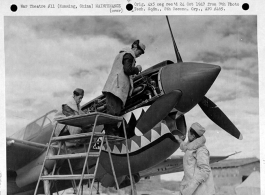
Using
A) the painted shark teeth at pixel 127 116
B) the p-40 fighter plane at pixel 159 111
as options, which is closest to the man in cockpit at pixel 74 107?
the p-40 fighter plane at pixel 159 111

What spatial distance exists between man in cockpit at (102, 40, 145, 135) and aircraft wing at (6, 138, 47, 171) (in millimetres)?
1146

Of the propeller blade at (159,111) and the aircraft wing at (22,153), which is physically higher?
the propeller blade at (159,111)

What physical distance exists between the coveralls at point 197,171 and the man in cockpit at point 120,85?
626 millimetres

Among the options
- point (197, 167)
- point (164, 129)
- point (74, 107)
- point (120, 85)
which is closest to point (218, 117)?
point (164, 129)

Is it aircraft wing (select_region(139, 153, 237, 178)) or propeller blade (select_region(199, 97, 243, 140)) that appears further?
aircraft wing (select_region(139, 153, 237, 178))

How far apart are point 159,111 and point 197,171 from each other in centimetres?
55

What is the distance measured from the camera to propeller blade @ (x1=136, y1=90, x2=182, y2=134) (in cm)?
248

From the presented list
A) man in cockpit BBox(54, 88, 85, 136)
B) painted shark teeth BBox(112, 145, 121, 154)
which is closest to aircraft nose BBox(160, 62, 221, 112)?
painted shark teeth BBox(112, 145, 121, 154)

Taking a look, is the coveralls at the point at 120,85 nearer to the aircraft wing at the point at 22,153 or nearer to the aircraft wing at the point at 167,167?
the aircraft wing at the point at 167,167

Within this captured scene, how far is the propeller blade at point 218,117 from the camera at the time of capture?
284cm

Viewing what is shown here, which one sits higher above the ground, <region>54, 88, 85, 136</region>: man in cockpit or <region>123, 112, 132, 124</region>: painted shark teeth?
<region>54, 88, 85, 136</region>: man in cockpit

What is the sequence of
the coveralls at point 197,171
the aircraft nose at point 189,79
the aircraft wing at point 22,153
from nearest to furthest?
the coveralls at point 197,171 < the aircraft nose at point 189,79 < the aircraft wing at point 22,153

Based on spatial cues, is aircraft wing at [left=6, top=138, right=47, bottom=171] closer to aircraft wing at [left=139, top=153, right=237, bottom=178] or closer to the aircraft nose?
aircraft wing at [left=139, top=153, right=237, bottom=178]

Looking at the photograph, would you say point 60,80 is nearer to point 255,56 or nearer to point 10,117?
point 10,117
